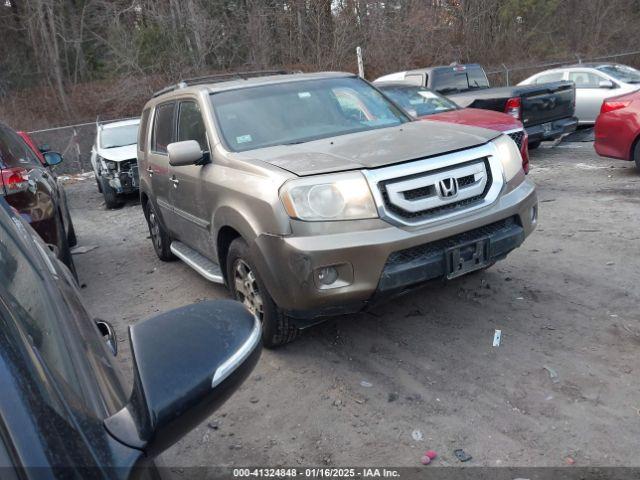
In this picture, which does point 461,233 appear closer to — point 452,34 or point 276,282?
point 276,282

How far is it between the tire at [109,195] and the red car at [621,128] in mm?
8480

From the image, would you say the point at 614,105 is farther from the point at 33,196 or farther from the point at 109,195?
the point at 109,195

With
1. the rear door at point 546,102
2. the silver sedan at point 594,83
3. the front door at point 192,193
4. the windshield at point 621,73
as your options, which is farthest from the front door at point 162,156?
the windshield at point 621,73

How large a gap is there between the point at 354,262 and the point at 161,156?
3.13 meters

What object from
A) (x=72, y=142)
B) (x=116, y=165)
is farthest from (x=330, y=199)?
(x=72, y=142)

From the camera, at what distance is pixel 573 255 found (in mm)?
5562

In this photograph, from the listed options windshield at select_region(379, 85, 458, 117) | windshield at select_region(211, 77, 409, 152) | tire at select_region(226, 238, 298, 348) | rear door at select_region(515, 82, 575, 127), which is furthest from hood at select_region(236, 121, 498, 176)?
rear door at select_region(515, 82, 575, 127)

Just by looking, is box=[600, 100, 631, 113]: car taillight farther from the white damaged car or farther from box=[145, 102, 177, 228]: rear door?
the white damaged car

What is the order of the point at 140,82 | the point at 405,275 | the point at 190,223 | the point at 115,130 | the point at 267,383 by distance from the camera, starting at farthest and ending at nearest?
the point at 140,82 < the point at 115,130 < the point at 190,223 < the point at 267,383 < the point at 405,275

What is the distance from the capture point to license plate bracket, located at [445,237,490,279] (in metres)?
3.78

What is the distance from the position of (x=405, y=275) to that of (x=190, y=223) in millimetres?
2376

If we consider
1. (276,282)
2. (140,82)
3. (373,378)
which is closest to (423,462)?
(373,378)

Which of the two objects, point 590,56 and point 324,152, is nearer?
point 324,152

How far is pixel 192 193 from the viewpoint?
16.5 ft
